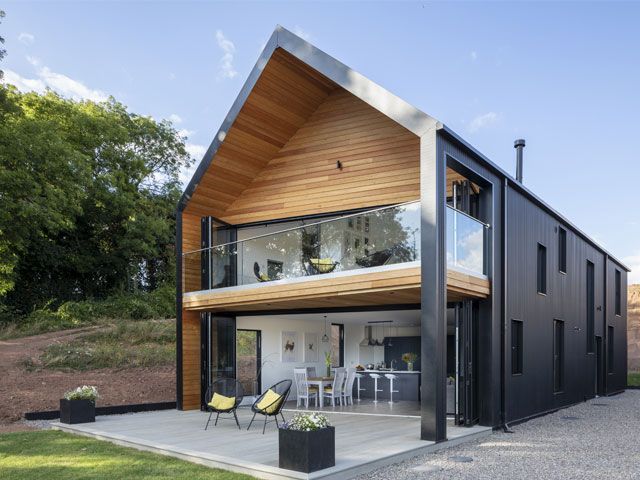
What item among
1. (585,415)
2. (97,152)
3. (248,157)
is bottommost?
(585,415)

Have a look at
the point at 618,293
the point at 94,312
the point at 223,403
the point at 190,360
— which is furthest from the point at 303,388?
the point at 618,293

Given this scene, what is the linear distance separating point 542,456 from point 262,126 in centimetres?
755

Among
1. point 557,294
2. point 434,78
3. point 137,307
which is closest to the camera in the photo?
point 557,294

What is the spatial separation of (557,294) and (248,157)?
7310mm

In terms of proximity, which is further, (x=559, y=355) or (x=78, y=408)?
(x=559, y=355)

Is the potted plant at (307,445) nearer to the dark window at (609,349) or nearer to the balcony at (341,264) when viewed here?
the balcony at (341,264)

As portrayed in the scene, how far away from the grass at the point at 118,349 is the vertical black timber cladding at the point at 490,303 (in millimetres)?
9636

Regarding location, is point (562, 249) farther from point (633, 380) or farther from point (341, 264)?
point (633, 380)

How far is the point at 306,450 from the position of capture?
19.2 ft

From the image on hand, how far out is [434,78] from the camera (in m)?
16.6

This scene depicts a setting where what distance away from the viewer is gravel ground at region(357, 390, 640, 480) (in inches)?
248

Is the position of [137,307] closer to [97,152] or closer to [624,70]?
[97,152]

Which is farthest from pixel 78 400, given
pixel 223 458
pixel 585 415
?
pixel 585 415

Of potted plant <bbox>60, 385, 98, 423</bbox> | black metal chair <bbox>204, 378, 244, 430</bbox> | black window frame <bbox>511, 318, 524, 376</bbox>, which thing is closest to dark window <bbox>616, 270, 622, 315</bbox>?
black window frame <bbox>511, 318, 524, 376</bbox>
